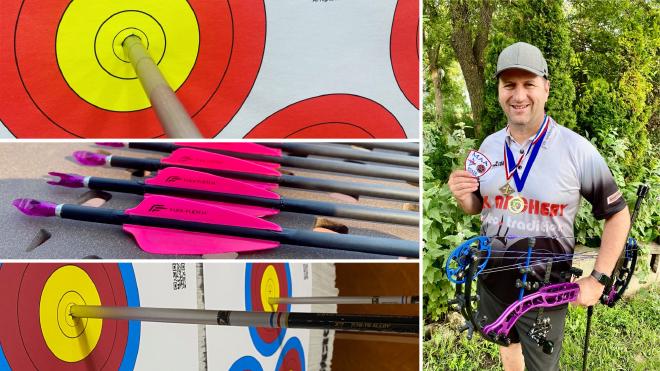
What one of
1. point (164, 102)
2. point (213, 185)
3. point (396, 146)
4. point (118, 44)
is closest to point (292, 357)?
point (396, 146)

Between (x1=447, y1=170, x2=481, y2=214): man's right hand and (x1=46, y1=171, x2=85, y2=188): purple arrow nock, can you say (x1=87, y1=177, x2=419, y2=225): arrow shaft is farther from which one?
(x1=447, y1=170, x2=481, y2=214): man's right hand

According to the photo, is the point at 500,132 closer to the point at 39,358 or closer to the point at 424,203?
the point at 424,203

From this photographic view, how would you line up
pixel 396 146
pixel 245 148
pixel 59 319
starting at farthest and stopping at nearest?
1. pixel 396 146
2. pixel 245 148
3. pixel 59 319

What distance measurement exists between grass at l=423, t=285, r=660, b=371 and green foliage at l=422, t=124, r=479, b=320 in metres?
0.08

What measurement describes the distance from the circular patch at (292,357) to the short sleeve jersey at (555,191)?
1.00 metres

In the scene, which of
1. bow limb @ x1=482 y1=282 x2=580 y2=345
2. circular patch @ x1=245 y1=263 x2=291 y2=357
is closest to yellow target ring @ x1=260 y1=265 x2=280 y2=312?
circular patch @ x1=245 y1=263 x2=291 y2=357

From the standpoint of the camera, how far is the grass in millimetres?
1430

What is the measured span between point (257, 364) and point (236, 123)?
2.30 feet

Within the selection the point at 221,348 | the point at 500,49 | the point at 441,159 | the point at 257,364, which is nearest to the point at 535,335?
the point at 441,159

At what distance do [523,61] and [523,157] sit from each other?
190mm

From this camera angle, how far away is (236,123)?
1.57 meters

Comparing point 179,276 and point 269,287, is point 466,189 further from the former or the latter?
point 269,287

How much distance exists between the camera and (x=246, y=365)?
1.68m

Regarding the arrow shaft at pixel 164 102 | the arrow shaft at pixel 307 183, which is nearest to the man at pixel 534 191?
the arrow shaft at pixel 307 183
